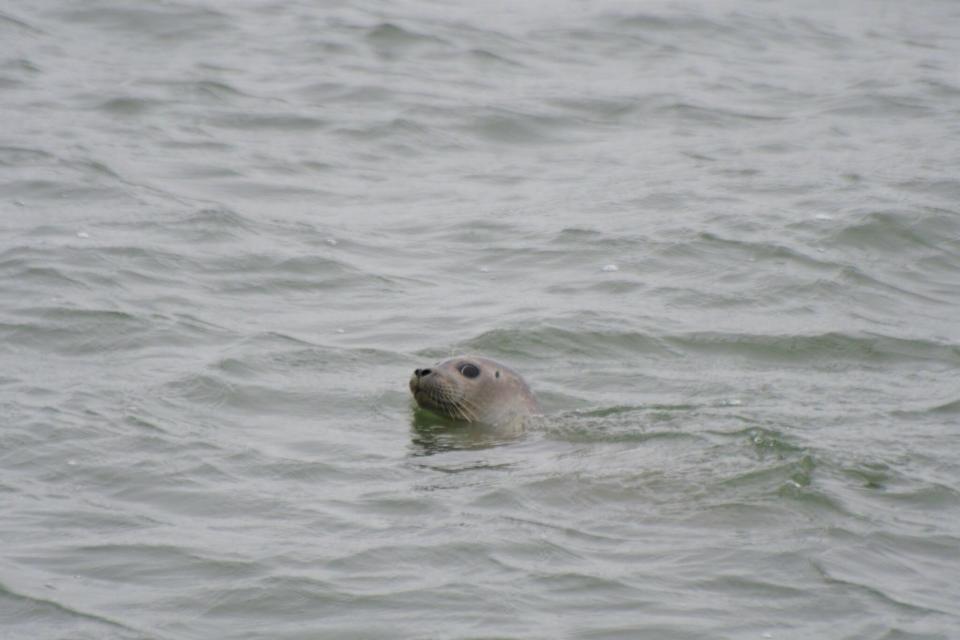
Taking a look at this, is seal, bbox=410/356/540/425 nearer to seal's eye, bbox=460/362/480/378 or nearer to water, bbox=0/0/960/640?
seal's eye, bbox=460/362/480/378

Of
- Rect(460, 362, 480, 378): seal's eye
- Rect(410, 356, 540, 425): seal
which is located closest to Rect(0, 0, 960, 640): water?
Rect(410, 356, 540, 425): seal

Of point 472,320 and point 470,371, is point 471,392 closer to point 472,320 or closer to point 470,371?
point 470,371

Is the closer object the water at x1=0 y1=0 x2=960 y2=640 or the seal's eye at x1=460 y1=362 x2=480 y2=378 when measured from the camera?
the water at x1=0 y1=0 x2=960 y2=640

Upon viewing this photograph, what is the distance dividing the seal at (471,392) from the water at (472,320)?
17cm

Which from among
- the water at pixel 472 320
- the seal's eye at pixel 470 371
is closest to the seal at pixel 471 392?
the seal's eye at pixel 470 371

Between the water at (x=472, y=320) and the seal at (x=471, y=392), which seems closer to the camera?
the water at (x=472, y=320)

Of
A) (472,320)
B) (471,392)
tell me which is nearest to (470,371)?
(471,392)

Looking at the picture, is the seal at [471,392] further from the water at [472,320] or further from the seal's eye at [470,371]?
the water at [472,320]

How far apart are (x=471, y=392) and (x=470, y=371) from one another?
0.12 metres

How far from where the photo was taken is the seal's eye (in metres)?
9.21

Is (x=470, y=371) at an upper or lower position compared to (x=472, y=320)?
upper

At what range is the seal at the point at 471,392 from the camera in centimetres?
912

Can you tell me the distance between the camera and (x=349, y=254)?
39.8ft

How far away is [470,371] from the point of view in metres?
9.22
